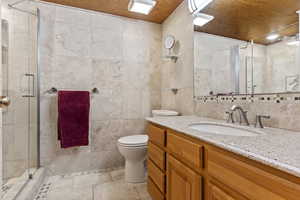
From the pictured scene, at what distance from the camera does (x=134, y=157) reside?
1765mm

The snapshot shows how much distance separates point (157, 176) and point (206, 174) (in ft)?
2.11

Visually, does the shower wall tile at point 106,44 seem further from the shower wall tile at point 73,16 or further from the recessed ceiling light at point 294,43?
the recessed ceiling light at point 294,43

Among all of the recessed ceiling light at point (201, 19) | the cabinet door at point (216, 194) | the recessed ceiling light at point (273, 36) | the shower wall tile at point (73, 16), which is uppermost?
the shower wall tile at point (73, 16)

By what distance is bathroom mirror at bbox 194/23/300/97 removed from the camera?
943mm

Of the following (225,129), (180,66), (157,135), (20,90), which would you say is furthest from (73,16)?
(225,129)

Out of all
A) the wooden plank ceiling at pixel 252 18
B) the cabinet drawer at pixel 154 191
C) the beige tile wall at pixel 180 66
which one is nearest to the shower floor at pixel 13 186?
the cabinet drawer at pixel 154 191

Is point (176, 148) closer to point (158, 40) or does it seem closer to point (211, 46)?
point (211, 46)

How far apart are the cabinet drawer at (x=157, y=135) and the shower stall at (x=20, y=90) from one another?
127 cm

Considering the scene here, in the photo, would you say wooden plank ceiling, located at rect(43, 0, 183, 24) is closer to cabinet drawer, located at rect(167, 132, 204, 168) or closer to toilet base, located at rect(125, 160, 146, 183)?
cabinet drawer, located at rect(167, 132, 204, 168)

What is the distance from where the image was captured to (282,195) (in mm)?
453

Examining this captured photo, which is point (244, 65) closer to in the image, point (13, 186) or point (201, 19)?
point (201, 19)

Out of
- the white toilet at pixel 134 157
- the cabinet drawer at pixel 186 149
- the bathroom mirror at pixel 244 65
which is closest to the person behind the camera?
the cabinet drawer at pixel 186 149

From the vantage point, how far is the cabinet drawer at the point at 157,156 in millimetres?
1216

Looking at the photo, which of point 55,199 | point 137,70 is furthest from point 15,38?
point 55,199
